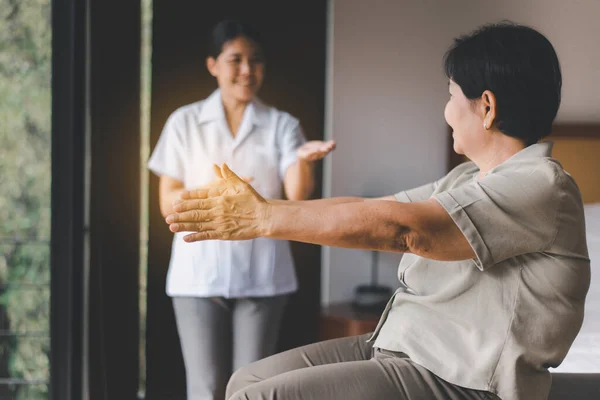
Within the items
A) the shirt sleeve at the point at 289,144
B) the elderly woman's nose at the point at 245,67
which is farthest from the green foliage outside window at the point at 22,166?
the shirt sleeve at the point at 289,144

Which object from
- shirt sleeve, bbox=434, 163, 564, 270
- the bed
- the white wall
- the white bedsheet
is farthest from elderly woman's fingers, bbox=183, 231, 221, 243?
the white wall

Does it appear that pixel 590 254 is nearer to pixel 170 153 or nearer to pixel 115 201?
pixel 170 153

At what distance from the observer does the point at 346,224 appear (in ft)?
3.41

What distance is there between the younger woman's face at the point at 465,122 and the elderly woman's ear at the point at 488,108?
0.04ft

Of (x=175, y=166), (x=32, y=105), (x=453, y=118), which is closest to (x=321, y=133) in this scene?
(x=175, y=166)

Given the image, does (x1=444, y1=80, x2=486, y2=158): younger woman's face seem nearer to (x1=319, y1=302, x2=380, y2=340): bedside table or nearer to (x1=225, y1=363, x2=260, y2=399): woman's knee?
(x1=225, y1=363, x2=260, y2=399): woman's knee

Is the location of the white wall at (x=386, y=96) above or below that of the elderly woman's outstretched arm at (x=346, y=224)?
above

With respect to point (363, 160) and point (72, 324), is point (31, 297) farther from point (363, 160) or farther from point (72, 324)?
point (363, 160)

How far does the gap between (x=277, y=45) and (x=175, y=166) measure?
2.44ft

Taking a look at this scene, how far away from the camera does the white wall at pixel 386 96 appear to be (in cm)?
319

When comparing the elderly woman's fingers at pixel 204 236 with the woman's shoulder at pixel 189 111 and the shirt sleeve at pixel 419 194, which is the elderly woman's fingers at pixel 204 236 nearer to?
the shirt sleeve at pixel 419 194

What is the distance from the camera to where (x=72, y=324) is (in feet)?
8.67

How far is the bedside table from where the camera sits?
112 inches

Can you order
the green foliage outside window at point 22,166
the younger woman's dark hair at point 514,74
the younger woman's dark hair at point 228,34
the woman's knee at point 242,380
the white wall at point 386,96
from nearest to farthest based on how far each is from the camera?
the younger woman's dark hair at point 514,74 < the woman's knee at point 242,380 < the green foliage outside window at point 22,166 < the younger woman's dark hair at point 228,34 < the white wall at point 386,96
